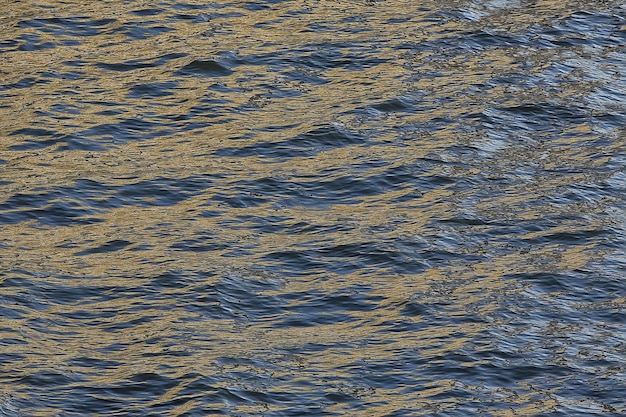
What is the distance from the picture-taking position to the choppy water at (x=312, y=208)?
1603cm

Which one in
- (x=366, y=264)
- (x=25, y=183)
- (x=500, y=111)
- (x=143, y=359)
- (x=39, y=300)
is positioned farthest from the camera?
(x=500, y=111)

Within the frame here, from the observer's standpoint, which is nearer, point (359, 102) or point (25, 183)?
point (25, 183)

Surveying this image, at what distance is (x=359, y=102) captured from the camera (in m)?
24.9

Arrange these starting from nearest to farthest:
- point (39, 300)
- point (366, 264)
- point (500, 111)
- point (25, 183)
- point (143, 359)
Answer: point (143, 359)
point (39, 300)
point (366, 264)
point (25, 183)
point (500, 111)

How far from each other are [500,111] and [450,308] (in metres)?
8.01

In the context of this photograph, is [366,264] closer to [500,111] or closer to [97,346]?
[97,346]

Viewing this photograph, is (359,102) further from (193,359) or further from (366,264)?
(193,359)

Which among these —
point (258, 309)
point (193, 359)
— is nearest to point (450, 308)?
point (258, 309)

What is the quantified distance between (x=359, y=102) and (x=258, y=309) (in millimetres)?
8282

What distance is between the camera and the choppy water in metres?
16.0

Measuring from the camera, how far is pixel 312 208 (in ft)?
68.5

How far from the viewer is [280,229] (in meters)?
20.1

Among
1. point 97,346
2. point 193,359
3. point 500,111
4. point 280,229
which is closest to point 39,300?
point 97,346

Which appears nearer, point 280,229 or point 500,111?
point 280,229
